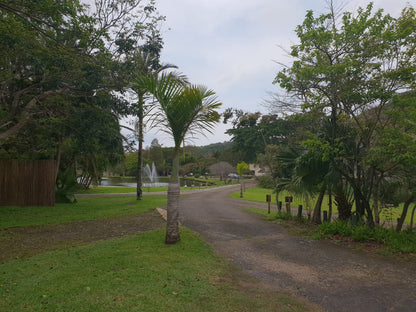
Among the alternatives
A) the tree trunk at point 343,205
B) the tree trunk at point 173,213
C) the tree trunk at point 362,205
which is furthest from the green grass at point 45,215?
the tree trunk at point 362,205

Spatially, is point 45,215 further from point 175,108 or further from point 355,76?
point 355,76

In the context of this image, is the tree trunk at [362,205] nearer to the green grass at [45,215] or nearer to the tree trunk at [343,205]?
the tree trunk at [343,205]

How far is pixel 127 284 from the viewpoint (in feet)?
13.8

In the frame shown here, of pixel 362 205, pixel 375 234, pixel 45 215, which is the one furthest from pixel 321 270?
pixel 45 215

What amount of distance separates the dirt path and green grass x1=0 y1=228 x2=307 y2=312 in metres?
0.49

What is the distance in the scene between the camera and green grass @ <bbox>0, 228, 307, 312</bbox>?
11.8 ft

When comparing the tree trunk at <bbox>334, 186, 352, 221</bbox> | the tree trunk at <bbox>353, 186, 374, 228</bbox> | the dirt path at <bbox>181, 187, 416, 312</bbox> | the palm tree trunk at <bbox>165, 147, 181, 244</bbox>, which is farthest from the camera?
the tree trunk at <bbox>334, 186, 352, 221</bbox>

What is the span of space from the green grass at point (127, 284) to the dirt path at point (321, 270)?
494 millimetres

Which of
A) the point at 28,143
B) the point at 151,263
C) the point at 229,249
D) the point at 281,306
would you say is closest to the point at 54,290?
the point at 151,263

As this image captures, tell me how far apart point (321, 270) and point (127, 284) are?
3.42 m

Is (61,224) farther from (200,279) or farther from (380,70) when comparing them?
(380,70)

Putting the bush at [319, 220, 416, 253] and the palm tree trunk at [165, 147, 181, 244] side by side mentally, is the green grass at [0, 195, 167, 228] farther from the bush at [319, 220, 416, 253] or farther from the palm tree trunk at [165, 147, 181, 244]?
the bush at [319, 220, 416, 253]

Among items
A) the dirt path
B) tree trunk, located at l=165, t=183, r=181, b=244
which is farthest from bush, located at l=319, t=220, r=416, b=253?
tree trunk, located at l=165, t=183, r=181, b=244

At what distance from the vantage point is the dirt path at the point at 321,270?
3.98 meters
